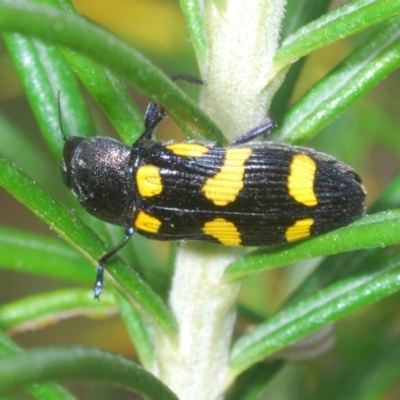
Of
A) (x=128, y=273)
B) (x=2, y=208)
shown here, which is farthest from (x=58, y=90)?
(x=2, y=208)

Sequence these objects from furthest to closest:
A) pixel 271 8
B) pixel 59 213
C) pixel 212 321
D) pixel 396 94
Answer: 1. pixel 396 94
2. pixel 212 321
3. pixel 271 8
4. pixel 59 213

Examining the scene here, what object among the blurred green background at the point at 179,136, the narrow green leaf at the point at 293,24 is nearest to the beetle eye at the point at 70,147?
the blurred green background at the point at 179,136

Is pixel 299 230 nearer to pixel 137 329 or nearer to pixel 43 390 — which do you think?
pixel 137 329

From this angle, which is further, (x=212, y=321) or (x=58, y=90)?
(x=58, y=90)

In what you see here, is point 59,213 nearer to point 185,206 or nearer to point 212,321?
point 212,321

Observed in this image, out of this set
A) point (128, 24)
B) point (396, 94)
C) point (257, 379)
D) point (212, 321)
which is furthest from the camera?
point (396, 94)

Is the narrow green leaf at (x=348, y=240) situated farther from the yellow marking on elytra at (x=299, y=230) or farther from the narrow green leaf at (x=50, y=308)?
the narrow green leaf at (x=50, y=308)

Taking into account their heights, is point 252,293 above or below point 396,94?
below

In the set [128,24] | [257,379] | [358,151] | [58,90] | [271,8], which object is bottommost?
[257,379]

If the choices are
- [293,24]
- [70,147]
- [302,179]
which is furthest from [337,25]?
[70,147]
